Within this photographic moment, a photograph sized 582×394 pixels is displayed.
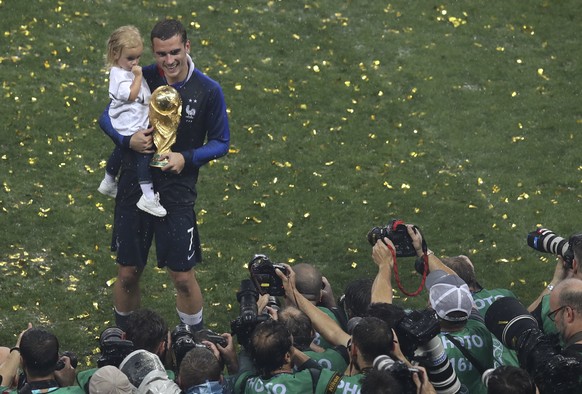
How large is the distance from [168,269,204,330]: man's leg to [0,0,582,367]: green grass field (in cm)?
84

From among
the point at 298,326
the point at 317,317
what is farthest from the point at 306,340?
the point at 317,317

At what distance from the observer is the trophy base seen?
891cm

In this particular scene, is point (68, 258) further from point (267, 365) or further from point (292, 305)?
point (267, 365)

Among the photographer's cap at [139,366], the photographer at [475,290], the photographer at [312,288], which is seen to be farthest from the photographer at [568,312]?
the photographer's cap at [139,366]

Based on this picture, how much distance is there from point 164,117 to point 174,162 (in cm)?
34

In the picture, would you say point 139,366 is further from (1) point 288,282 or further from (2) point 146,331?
(1) point 288,282

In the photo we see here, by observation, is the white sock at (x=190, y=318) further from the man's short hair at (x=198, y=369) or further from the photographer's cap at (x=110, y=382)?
the photographer's cap at (x=110, y=382)

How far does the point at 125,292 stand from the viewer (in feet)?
31.4

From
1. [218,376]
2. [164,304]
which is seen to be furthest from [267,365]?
[164,304]

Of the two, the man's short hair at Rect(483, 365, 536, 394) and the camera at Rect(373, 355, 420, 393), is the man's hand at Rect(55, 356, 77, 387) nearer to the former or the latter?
the camera at Rect(373, 355, 420, 393)

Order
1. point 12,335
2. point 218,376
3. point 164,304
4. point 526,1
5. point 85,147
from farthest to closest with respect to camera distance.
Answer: point 526,1 → point 85,147 → point 164,304 → point 12,335 → point 218,376

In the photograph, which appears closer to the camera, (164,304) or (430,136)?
(164,304)

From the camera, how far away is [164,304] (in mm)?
10648

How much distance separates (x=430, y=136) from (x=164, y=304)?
13.8 feet
